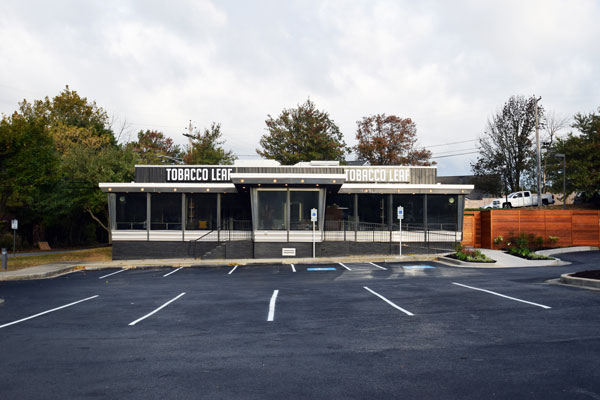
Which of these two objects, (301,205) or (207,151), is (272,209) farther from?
(207,151)

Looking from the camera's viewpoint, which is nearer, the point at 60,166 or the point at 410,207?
the point at 410,207

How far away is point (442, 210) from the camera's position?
29.7 m

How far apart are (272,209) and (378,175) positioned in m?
9.17

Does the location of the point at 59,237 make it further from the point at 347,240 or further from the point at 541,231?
the point at 541,231

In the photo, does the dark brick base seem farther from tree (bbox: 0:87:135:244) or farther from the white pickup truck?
the white pickup truck

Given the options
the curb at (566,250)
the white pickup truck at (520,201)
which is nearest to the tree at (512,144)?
the white pickup truck at (520,201)

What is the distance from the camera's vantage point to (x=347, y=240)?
93.8ft

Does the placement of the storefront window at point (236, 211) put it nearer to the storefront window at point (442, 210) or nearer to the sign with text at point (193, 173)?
the sign with text at point (193, 173)

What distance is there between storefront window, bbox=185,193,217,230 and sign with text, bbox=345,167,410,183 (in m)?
9.69

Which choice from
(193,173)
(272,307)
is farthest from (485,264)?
(193,173)

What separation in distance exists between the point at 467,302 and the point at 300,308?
447cm

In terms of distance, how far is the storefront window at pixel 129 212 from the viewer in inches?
1159

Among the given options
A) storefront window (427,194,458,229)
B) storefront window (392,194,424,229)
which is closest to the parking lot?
storefront window (427,194,458,229)

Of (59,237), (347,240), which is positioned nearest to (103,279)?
(347,240)
